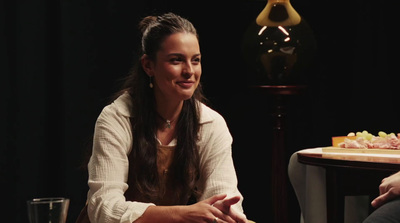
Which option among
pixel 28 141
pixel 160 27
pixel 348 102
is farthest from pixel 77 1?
pixel 348 102

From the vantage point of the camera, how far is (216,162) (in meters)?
2.29

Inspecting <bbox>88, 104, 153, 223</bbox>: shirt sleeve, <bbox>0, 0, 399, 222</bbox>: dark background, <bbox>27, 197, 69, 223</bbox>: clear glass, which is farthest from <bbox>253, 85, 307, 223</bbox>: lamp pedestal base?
<bbox>27, 197, 69, 223</bbox>: clear glass

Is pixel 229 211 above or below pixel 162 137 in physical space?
below

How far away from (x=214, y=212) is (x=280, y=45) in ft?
4.74

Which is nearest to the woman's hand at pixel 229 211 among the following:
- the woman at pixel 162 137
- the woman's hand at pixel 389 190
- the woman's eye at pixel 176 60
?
the woman at pixel 162 137

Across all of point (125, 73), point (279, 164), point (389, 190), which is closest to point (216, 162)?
point (389, 190)

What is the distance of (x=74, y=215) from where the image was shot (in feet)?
12.0

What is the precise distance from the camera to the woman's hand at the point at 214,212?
1.95m

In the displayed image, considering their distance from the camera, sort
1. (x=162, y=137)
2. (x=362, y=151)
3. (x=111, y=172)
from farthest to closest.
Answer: (x=362, y=151) < (x=162, y=137) < (x=111, y=172)

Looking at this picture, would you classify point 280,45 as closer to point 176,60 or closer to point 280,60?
point 280,60

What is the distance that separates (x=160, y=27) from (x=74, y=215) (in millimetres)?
1731

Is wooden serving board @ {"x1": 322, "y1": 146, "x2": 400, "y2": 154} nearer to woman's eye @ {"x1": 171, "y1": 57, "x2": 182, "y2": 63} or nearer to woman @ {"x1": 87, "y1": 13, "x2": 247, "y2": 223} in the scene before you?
woman @ {"x1": 87, "y1": 13, "x2": 247, "y2": 223}

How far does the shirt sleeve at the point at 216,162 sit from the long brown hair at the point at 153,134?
0.03 m

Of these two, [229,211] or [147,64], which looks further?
[147,64]
